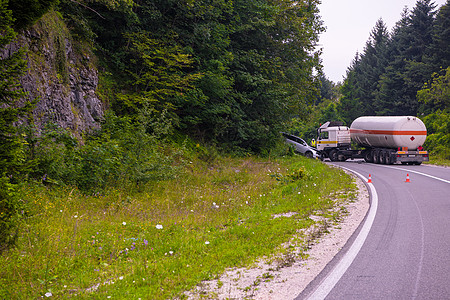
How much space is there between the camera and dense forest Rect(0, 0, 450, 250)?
7266 mm

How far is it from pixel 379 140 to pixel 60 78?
81.5 feet

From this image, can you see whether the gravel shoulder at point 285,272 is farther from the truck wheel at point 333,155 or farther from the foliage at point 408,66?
the foliage at point 408,66

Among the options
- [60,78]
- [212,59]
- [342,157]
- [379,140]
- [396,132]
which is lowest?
[342,157]

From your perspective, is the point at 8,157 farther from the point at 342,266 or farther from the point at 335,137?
the point at 335,137

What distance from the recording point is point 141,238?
6.23 m

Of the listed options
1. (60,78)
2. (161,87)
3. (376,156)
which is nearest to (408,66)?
(376,156)

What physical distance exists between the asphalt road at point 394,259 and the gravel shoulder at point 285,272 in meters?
0.18

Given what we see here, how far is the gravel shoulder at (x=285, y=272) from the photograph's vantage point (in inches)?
166

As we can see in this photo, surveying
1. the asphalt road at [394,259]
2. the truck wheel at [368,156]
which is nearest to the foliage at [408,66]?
the truck wheel at [368,156]

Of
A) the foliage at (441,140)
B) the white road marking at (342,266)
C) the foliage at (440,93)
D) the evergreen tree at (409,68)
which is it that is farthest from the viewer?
the evergreen tree at (409,68)

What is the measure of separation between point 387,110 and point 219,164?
4763cm

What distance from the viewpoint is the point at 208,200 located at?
965 cm

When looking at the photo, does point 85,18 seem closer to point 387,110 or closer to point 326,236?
point 326,236

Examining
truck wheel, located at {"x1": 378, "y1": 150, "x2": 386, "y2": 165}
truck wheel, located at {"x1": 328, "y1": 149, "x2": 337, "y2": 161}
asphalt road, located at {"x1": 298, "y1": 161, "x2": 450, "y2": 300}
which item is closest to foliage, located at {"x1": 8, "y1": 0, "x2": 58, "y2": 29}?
asphalt road, located at {"x1": 298, "y1": 161, "x2": 450, "y2": 300}
